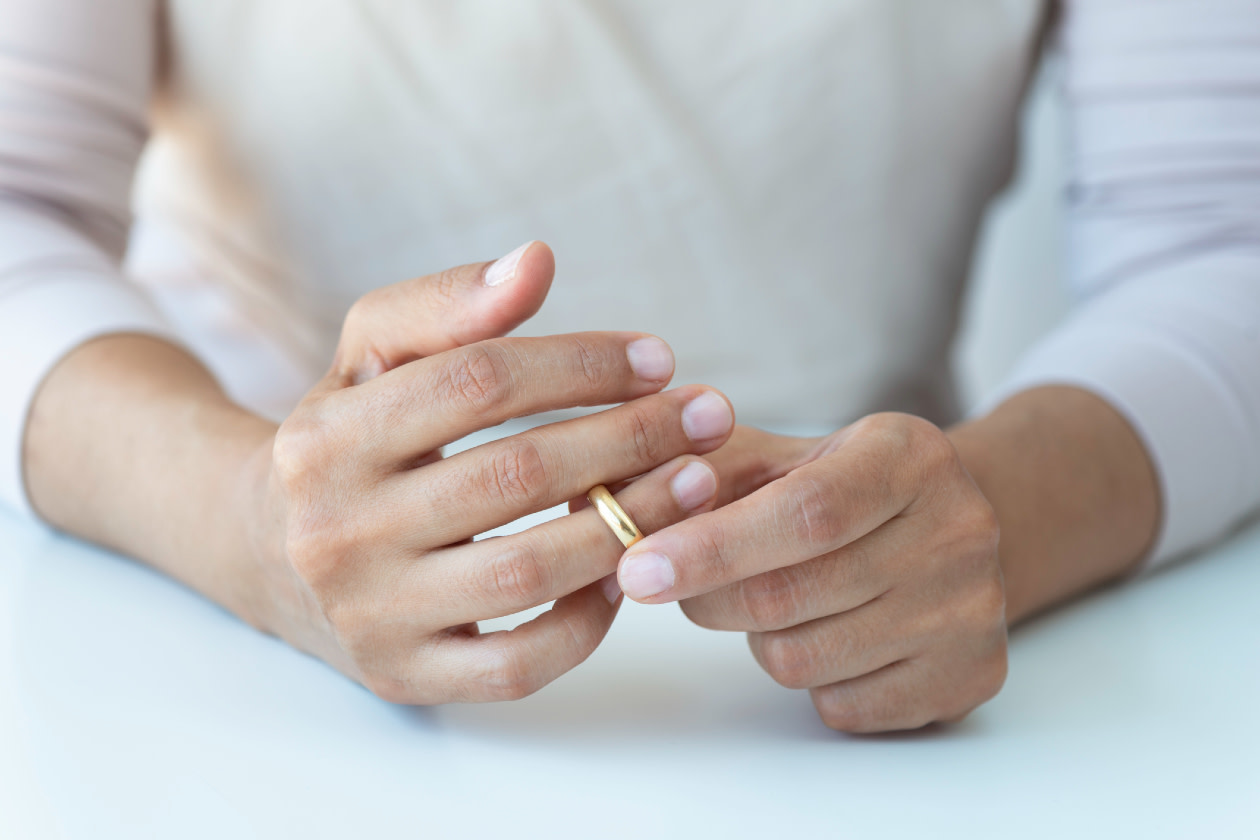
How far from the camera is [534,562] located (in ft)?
1.16

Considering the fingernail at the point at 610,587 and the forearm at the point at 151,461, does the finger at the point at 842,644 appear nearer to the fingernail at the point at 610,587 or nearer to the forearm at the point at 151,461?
the fingernail at the point at 610,587

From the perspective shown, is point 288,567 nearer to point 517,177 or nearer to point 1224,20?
point 517,177

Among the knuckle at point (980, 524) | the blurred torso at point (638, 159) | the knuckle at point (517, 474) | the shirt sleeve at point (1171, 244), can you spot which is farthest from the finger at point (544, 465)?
the blurred torso at point (638, 159)

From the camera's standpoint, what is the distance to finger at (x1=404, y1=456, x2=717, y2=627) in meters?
0.35

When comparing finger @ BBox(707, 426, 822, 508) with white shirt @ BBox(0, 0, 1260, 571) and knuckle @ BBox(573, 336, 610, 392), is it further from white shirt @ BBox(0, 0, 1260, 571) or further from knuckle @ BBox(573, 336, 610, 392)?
white shirt @ BBox(0, 0, 1260, 571)

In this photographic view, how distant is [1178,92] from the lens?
2.22 ft

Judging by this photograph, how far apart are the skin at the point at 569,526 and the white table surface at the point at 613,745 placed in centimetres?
3

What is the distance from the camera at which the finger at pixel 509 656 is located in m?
0.37

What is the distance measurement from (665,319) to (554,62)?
0.23 metres

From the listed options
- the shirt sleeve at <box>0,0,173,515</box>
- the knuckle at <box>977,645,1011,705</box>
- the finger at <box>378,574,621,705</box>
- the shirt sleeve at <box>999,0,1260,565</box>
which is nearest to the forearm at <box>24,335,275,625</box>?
the shirt sleeve at <box>0,0,173,515</box>

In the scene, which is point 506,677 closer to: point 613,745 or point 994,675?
point 613,745

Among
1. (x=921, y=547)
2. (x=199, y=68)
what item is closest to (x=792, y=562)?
(x=921, y=547)

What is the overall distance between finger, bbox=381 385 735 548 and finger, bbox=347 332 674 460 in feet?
0.03

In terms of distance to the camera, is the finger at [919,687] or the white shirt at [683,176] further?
the white shirt at [683,176]
